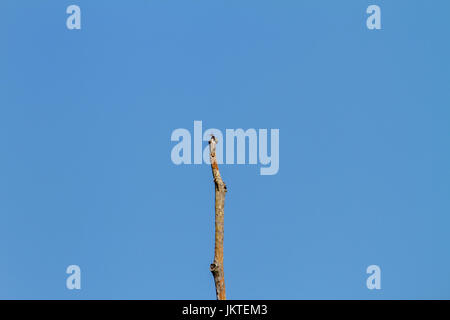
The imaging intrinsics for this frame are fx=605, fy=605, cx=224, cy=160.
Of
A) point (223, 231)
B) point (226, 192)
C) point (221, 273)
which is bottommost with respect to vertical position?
point (221, 273)
